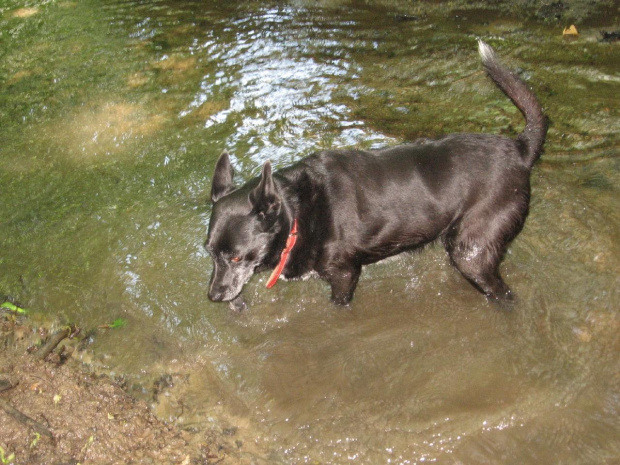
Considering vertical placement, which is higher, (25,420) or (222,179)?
(222,179)

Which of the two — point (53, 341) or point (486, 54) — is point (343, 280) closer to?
point (486, 54)

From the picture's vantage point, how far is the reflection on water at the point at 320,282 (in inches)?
134

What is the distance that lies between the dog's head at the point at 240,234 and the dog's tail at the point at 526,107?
5.86 feet

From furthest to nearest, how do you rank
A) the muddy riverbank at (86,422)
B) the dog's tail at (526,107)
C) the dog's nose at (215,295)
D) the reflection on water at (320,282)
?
the dog's nose at (215,295), the dog's tail at (526,107), the reflection on water at (320,282), the muddy riverbank at (86,422)

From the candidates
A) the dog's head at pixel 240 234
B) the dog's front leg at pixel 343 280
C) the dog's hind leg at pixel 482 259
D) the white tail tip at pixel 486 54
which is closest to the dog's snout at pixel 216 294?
the dog's head at pixel 240 234

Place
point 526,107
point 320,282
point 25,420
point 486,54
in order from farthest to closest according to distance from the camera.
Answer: point 320,282
point 486,54
point 526,107
point 25,420

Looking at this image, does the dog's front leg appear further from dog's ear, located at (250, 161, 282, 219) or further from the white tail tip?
the white tail tip

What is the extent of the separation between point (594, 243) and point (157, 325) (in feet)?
11.8

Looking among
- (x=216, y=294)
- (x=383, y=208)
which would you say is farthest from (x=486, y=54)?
(x=216, y=294)

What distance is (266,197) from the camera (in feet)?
11.2

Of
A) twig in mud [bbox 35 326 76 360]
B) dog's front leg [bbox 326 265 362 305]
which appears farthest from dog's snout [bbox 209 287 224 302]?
twig in mud [bbox 35 326 76 360]

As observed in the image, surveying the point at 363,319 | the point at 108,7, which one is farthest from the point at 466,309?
the point at 108,7

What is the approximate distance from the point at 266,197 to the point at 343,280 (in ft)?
3.09

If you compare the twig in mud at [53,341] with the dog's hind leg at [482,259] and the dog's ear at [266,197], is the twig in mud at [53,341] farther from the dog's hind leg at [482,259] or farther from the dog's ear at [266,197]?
the dog's hind leg at [482,259]
